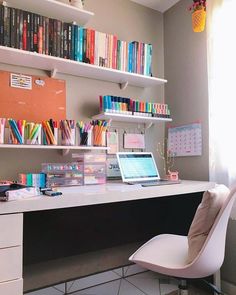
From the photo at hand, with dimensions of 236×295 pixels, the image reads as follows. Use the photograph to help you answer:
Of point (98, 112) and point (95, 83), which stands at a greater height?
point (95, 83)

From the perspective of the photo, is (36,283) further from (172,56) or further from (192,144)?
(172,56)

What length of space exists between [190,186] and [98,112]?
888mm

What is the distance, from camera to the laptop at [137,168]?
177 centimetres

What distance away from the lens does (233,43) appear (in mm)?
1721

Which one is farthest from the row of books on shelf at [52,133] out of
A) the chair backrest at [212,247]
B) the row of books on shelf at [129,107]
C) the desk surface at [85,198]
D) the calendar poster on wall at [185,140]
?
the chair backrest at [212,247]

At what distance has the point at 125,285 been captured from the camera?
1.96m

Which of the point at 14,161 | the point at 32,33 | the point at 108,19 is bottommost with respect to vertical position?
the point at 14,161

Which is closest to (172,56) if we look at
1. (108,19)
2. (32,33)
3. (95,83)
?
(108,19)

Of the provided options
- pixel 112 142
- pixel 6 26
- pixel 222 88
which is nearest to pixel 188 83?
pixel 222 88

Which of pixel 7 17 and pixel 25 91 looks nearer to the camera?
pixel 7 17

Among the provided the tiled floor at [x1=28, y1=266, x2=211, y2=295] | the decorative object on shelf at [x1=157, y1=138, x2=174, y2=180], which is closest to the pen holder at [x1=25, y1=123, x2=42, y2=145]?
the tiled floor at [x1=28, y1=266, x2=211, y2=295]

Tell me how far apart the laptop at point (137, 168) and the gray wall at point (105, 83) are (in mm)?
343

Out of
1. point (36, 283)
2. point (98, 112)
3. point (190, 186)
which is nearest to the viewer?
point (190, 186)

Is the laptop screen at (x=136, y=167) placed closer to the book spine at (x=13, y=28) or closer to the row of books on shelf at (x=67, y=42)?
the row of books on shelf at (x=67, y=42)
